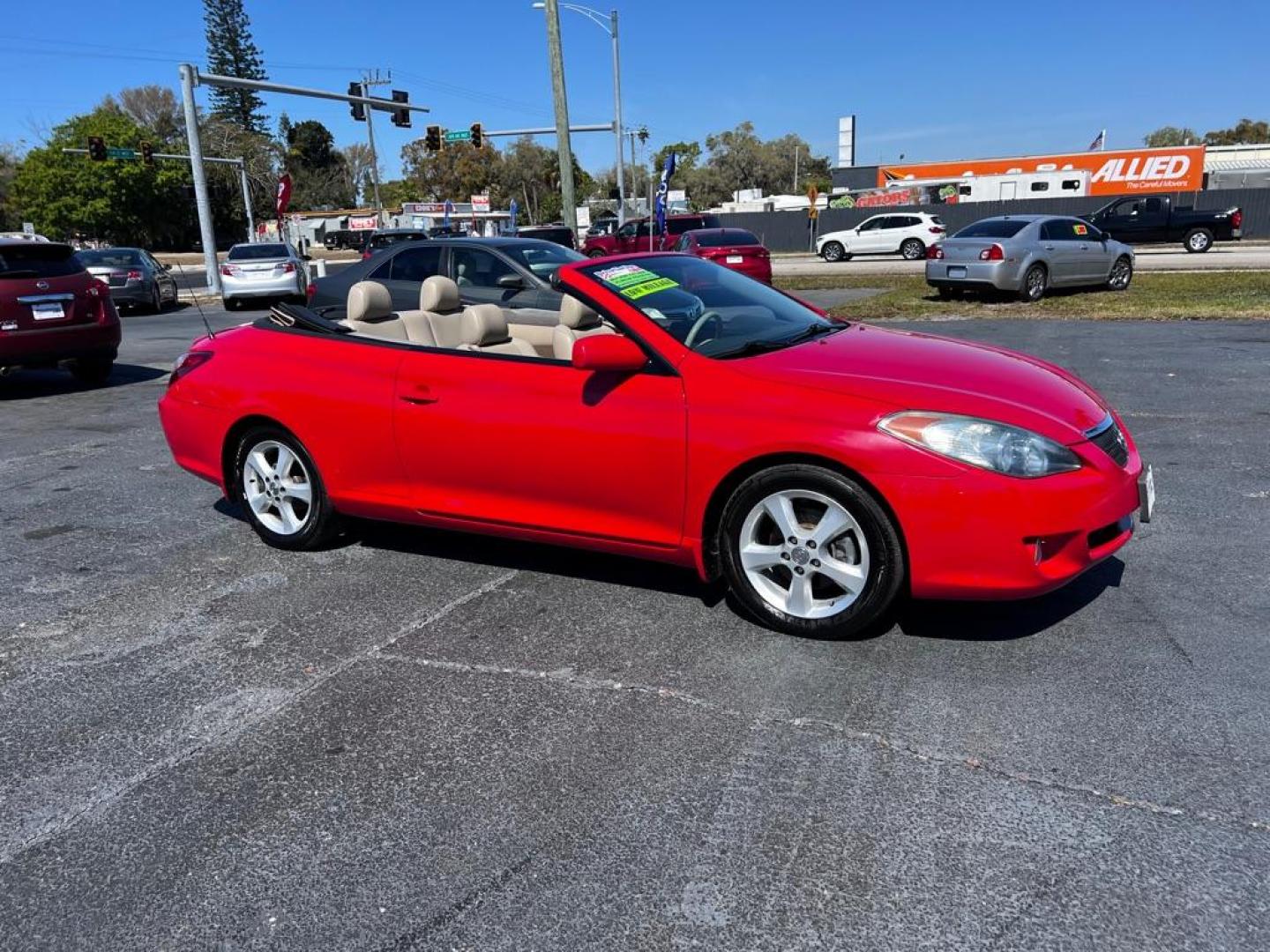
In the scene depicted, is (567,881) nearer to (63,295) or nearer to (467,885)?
(467,885)

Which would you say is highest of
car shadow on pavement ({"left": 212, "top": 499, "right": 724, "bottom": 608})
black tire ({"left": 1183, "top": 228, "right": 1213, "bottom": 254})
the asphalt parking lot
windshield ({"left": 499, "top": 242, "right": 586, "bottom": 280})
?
windshield ({"left": 499, "top": 242, "right": 586, "bottom": 280})

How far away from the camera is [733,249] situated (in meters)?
19.7

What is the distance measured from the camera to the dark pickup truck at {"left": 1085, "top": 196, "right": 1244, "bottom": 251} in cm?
2938

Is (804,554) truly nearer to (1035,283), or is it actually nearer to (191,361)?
(191,361)

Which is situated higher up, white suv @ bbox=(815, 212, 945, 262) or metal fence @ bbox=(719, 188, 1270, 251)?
metal fence @ bbox=(719, 188, 1270, 251)

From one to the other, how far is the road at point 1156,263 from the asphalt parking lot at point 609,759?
812 inches

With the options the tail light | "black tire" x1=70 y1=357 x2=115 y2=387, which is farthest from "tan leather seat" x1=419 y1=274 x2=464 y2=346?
"black tire" x1=70 y1=357 x2=115 y2=387

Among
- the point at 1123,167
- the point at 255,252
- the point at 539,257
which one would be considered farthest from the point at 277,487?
the point at 1123,167

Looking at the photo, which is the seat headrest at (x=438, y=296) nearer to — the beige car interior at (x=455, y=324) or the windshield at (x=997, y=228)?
the beige car interior at (x=455, y=324)

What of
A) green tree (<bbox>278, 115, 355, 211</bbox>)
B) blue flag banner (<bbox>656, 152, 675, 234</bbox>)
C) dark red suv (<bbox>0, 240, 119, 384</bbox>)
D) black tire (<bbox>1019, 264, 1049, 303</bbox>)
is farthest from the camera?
green tree (<bbox>278, 115, 355, 211</bbox>)

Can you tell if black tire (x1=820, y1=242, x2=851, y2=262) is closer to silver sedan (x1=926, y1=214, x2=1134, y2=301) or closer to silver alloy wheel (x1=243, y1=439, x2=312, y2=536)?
silver sedan (x1=926, y1=214, x2=1134, y2=301)

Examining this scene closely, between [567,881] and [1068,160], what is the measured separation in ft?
174

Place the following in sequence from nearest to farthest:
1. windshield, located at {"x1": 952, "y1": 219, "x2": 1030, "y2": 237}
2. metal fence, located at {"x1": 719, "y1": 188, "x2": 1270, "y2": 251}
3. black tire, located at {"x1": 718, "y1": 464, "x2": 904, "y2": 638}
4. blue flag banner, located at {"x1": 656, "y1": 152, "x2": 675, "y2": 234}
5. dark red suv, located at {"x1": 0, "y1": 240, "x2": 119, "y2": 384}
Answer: black tire, located at {"x1": 718, "y1": 464, "x2": 904, "y2": 638} → dark red suv, located at {"x1": 0, "y1": 240, "x2": 119, "y2": 384} → windshield, located at {"x1": 952, "y1": 219, "x2": 1030, "y2": 237} → blue flag banner, located at {"x1": 656, "y1": 152, "x2": 675, "y2": 234} → metal fence, located at {"x1": 719, "y1": 188, "x2": 1270, "y2": 251}

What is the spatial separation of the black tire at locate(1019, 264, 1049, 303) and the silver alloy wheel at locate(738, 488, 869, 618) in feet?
46.9
